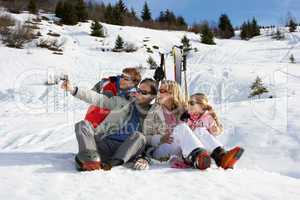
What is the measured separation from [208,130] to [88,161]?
119 centimetres

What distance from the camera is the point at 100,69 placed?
1467cm

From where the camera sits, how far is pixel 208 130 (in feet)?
11.8

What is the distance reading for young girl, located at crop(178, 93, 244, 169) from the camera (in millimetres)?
3275

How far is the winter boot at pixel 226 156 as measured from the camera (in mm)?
3244

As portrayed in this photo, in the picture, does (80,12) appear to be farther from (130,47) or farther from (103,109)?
(103,109)

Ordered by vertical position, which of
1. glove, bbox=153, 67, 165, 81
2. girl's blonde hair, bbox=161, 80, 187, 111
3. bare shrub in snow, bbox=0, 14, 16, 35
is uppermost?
bare shrub in snow, bbox=0, 14, 16, 35

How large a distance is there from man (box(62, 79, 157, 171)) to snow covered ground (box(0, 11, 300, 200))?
0.16 m

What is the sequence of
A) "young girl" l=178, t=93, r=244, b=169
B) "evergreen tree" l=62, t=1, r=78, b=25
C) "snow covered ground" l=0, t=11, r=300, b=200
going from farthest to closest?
"evergreen tree" l=62, t=1, r=78, b=25 → "young girl" l=178, t=93, r=244, b=169 → "snow covered ground" l=0, t=11, r=300, b=200

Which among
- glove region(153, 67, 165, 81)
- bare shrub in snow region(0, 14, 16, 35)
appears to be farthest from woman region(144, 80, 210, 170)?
bare shrub in snow region(0, 14, 16, 35)

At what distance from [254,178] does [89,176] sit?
1341 millimetres

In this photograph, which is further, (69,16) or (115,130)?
(69,16)

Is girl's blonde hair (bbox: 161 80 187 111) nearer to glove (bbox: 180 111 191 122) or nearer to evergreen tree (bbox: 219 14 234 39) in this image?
glove (bbox: 180 111 191 122)

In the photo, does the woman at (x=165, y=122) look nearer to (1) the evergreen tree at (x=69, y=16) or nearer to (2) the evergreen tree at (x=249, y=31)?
(1) the evergreen tree at (x=69, y=16)

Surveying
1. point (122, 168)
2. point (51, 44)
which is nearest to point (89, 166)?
point (122, 168)
